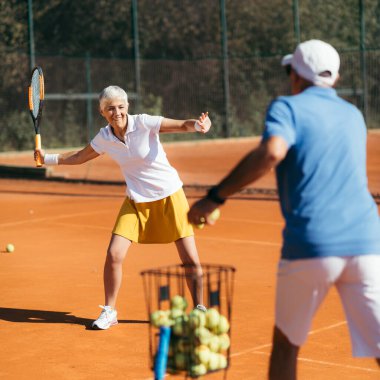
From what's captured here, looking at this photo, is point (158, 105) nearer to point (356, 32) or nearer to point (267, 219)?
point (356, 32)

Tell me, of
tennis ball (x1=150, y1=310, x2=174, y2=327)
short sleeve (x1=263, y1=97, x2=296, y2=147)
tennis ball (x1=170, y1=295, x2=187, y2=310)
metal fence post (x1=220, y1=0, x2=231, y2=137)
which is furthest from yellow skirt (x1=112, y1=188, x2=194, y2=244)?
metal fence post (x1=220, y1=0, x2=231, y2=137)

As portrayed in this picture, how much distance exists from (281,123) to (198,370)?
1.08 metres

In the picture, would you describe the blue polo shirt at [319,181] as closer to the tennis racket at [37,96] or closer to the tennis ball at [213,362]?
the tennis ball at [213,362]

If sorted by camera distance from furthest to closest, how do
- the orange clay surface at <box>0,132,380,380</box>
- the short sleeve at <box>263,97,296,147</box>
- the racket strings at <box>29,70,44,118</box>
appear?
the racket strings at <box>29,70,44,118</box> → the orange clay surface at <box>0,132,380,380</box> → the short sleeve at <box>263,97,296,147</box>

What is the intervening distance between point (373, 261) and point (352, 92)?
26.0 m

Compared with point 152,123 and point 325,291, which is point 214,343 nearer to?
point 325,291

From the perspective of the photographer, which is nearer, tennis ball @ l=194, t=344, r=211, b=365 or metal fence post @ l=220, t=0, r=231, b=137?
tennis ball @ l=194, t=344, r=211, b=365

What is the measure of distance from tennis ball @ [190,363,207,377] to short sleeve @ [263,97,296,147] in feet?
3.26

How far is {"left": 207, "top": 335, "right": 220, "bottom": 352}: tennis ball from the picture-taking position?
14.1 ft

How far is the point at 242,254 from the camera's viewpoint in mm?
10344

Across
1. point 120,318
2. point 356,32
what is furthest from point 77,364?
point 356,32

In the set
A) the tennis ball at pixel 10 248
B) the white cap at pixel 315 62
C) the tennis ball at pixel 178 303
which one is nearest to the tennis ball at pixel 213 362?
the tennis ball at pixel 178 303

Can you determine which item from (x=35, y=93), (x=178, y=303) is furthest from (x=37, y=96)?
(x=178, y=303)

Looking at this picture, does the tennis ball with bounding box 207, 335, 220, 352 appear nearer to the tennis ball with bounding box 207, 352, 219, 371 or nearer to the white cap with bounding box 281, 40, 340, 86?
the tennis ball with bounding box 207, 352, 219, 371
